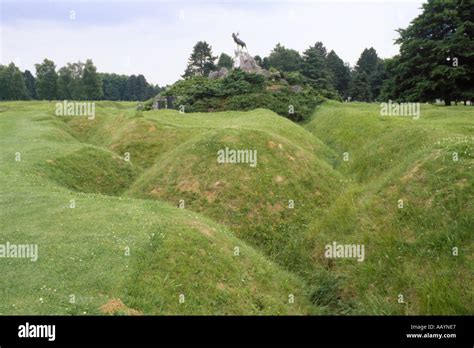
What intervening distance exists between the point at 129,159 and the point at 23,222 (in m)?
18.3

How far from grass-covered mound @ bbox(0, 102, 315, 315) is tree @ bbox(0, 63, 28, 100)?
97787 millimetres

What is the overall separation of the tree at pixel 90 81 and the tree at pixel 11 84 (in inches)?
757

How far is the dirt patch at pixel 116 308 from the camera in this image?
1131cm

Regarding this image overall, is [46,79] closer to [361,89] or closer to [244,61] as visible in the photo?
[244,61]

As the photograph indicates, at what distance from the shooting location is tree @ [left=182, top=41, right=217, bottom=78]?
100 metres

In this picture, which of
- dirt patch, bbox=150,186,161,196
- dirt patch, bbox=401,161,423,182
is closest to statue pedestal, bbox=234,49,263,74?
dirt patch, bbox=150,186,161,196

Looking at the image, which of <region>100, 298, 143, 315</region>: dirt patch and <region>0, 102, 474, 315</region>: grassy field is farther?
<region>0, 102, 474, 315</region>: grassy field

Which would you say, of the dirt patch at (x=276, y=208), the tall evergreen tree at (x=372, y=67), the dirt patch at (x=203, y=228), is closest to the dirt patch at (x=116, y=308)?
the dirt patch at (x=203, y=228)

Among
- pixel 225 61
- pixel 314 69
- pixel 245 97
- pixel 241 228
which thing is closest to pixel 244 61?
pixel 314 69

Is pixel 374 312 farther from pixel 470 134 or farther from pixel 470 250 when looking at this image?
pixel 470 134

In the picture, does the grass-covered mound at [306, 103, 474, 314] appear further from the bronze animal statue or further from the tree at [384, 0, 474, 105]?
the bronze animal statue

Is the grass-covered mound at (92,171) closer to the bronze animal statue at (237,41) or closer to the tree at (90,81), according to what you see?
the bronze animal statue at (237,41)
